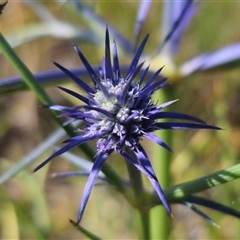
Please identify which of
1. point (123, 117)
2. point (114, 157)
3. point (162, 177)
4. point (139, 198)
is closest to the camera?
point (123, 117)

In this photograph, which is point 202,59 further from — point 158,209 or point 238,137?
point 238,137

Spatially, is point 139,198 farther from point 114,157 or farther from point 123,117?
point 114,157

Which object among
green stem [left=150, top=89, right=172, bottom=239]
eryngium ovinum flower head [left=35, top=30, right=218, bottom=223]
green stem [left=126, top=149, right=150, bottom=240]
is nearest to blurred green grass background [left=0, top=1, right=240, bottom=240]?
green stem [left=150, top=89, right=172, bottom=239]

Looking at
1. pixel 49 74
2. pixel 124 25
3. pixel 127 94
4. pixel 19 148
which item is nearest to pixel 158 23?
pixel 124 25

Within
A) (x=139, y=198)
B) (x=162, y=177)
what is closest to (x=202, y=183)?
(x=139, y=198)

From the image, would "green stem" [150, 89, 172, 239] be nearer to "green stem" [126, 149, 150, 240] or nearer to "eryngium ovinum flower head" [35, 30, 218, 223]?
"green stem" [126, 149, 150, 240]

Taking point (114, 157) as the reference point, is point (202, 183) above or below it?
below
